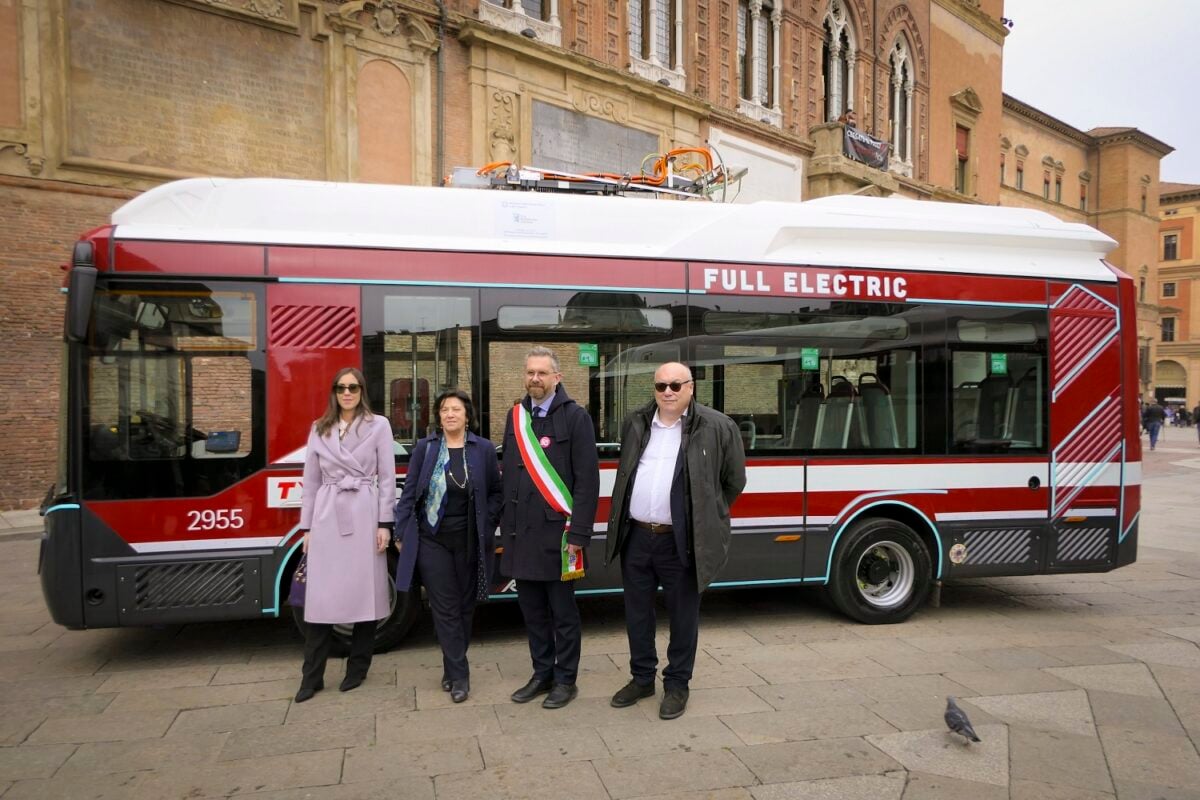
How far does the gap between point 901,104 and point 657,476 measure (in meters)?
28.9

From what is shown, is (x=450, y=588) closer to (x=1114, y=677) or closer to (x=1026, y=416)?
(x=1114, y=677)

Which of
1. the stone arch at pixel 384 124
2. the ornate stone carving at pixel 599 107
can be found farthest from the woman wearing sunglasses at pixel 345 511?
the ornate stone carving at pixel 599 107

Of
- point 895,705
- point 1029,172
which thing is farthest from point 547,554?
point 1029,172

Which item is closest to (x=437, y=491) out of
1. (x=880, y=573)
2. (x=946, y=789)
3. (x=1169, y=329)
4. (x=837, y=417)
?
(x=946, y=789)

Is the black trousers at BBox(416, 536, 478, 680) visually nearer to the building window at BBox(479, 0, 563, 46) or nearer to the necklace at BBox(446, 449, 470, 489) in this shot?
the necklace at BBox(446, 449, 470, 489)

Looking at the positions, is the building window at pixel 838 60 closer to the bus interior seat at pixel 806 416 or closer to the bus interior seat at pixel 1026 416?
the bus interior seat at pixel 1026 416

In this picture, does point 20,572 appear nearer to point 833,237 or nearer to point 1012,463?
point 833,237

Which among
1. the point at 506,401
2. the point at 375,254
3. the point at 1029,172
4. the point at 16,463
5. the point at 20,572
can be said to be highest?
the point at 1029,172

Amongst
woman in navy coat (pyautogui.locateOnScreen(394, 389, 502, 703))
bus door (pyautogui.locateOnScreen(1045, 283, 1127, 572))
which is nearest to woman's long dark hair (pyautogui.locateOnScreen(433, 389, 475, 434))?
woman in navy coat (pyautogui.locateOnScreen(394, 389, 502, 703))

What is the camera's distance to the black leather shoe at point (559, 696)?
4.37 metres

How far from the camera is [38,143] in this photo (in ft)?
38.7

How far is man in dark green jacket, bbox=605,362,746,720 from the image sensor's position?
4.15m

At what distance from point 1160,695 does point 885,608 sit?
183 centimetres

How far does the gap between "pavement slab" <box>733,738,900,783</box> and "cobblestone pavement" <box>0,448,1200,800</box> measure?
0.01 metres
